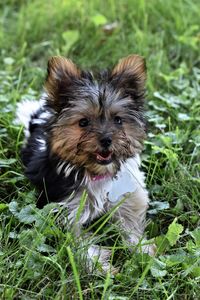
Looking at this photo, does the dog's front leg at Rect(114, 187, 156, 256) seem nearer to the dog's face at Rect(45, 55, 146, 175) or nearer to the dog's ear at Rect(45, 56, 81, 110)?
the dog's face at Rect(45, 55, 146, 175)

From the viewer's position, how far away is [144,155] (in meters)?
4.33

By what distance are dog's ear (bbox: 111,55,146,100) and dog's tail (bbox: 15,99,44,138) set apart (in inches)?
35.7

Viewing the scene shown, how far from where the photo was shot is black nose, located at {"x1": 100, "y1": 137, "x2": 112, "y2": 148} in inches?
137

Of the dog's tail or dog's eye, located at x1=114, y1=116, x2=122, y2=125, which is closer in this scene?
dog's eye, located at x1=114, y1=116, x2=122, y2=125

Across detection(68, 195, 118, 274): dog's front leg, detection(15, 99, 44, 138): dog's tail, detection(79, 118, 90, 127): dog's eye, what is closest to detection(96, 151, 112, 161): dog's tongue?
detection(79, 118, 90, 127): dog's eye

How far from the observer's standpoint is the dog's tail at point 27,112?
179 inches

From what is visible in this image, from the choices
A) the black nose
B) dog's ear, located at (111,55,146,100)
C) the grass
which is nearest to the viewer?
the grass

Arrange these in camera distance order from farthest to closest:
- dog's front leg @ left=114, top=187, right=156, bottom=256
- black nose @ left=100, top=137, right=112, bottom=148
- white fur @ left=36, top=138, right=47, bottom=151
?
white fur @ left=36, top=138, right=47, bottom=151
dog's front leg @ left=114, top=187, right=156, bottom=256
black nose @ left=100, top=137, right=112, bottom=148

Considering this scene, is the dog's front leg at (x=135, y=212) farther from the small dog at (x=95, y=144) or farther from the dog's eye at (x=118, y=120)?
the dog's eye at (x=118, y=120)

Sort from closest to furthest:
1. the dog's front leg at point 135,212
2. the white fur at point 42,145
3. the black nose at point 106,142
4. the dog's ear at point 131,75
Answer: the black nose at point 106,142 → the dog's ear at point 131,75 → the dog's front leg at point 135,212 → the white fur at point 42,145

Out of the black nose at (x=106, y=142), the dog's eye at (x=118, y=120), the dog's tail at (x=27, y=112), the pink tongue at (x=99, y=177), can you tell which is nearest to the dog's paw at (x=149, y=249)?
the pink tongue at (x=99, y=177)

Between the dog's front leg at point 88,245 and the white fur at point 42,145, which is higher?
the white fur at point 42,145

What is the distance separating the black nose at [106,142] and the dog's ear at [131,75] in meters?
0.37

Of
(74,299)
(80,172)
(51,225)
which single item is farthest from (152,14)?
(74,299)
